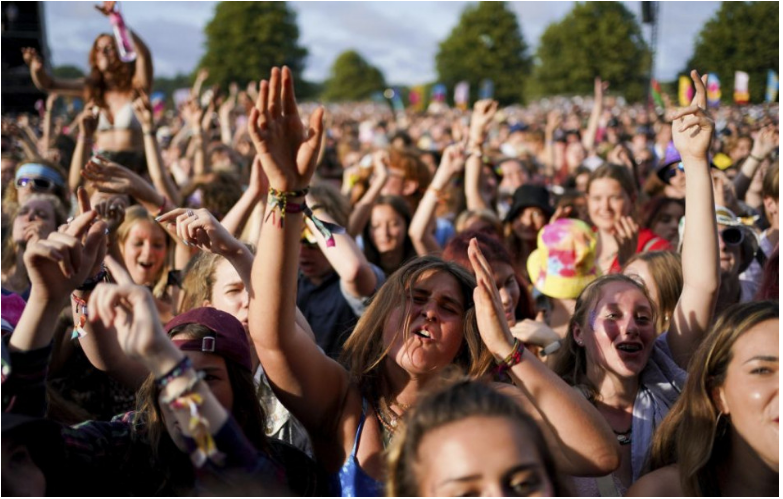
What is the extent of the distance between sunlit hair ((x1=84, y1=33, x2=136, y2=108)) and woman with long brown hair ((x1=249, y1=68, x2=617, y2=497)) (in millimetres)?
5363

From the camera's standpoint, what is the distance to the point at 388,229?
521 cm

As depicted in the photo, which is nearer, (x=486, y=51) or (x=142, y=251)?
(x=142, y=251)

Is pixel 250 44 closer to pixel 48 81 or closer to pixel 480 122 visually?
pixel 48 81

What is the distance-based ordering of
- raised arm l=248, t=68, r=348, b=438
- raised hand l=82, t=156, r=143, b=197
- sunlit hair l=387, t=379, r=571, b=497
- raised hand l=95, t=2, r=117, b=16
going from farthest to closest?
raised hand l=95, t=2, r=117, b=16 < raised hand l=82, t=156, r=143, b=197 < raised arm l=248, t=68, r=348, b=438 < sunlit hair l=387, t=379, r=571, b=497

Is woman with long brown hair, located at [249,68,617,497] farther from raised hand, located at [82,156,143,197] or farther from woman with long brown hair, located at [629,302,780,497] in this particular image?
raised hand, located at [82,156,143,197]

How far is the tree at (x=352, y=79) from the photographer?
109938 mm

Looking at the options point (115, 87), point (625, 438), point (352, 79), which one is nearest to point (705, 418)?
point (625, 438)

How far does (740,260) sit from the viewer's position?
4395 millimetres

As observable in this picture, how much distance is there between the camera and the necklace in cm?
285

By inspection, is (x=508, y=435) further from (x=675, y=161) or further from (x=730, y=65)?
(x=730, y=65)

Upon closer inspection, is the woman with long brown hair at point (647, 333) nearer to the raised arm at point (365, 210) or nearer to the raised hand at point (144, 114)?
the raised arm at point (365, 210)

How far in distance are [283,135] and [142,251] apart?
2.67 m

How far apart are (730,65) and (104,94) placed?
20.6 m

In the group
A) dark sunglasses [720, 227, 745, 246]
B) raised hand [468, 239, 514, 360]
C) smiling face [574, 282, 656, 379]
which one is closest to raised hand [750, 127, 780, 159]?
dark sunglasses [720, 227, 745, 246]
